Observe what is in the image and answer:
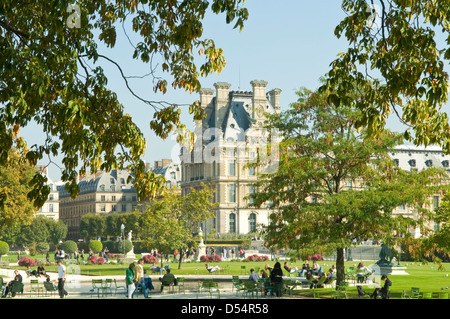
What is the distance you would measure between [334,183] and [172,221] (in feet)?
69.6

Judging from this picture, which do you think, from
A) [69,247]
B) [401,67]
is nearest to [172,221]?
[69,247]

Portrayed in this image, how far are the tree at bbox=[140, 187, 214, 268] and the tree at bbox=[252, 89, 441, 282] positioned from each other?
20.6m

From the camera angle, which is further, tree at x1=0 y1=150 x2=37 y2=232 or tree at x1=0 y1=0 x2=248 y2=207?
tree at x1=0 y1=150 x2=37 y2=232

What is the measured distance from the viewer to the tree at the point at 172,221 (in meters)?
48.8

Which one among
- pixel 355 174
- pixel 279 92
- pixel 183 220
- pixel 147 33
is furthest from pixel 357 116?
pixel 279 92

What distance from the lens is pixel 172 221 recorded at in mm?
48969

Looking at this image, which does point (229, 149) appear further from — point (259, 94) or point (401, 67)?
point (401, 67)

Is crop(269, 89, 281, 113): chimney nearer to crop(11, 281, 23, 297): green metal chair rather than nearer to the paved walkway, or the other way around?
the paved walkway

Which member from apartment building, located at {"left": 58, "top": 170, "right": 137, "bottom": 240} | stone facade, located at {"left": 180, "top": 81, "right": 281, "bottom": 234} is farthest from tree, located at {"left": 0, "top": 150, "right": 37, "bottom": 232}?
apartment building, located at {"left": 58, "top": 170, "right": 137, "bottom": 240}

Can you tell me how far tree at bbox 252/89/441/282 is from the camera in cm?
2634

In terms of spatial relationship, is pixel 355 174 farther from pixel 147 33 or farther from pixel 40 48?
pixel 40 48

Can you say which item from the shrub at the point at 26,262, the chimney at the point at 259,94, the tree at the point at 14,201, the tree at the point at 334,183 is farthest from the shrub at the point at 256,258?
the chimney at the point at 259,94

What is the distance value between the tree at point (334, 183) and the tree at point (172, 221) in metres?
20.6
